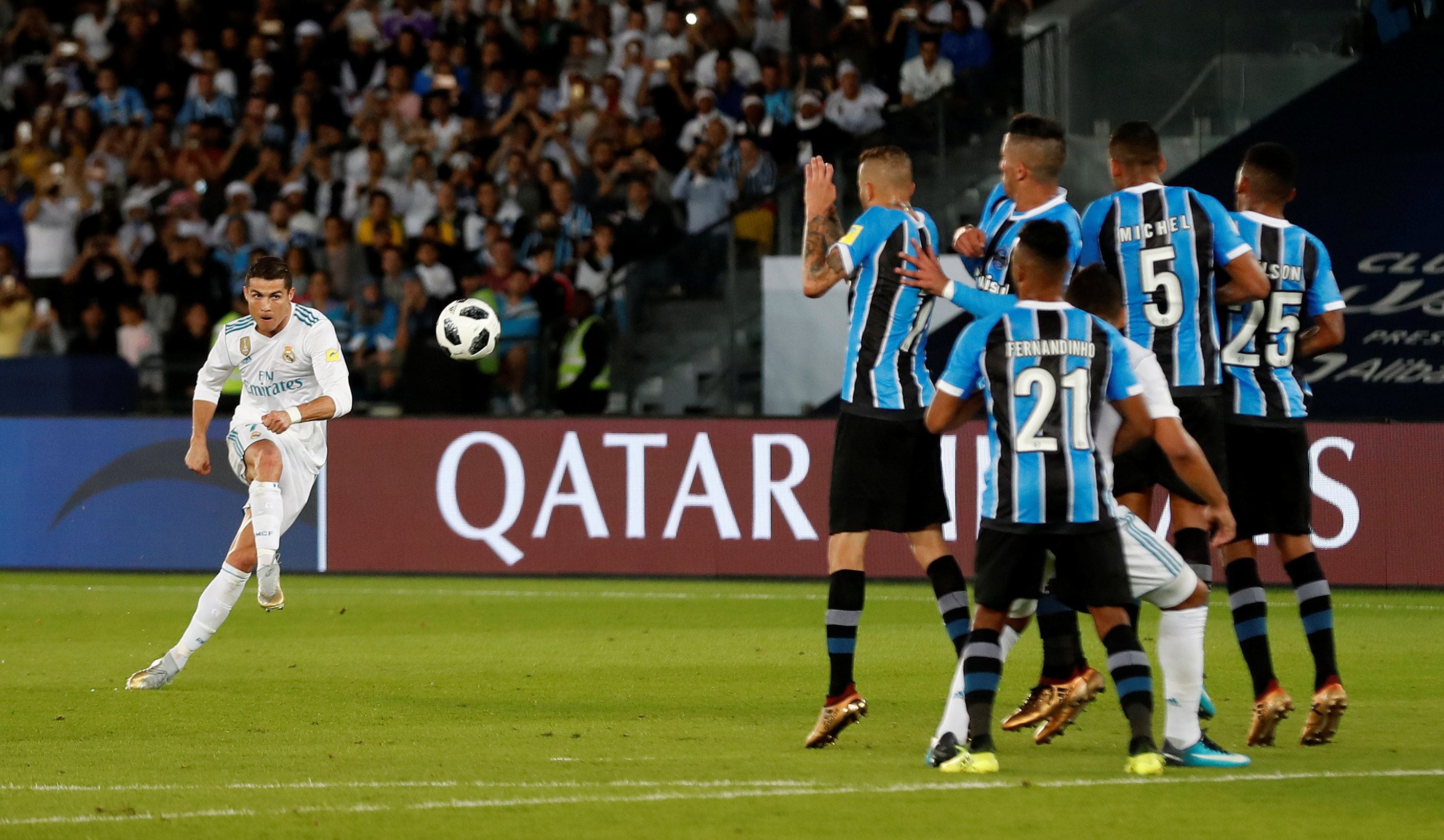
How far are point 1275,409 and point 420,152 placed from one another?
12756 millimetres

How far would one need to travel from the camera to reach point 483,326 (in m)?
10.1

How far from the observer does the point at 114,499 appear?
1448 centimetres

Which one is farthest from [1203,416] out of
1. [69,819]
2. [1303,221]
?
[1303,221]

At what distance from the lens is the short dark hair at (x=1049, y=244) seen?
590 cm

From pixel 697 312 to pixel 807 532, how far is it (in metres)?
2.11

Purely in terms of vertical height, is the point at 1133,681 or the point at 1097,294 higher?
the point at 1097,294

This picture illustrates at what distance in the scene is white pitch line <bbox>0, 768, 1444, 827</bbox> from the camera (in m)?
5.50

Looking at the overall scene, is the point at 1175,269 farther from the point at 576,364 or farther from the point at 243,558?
the point at 576,364

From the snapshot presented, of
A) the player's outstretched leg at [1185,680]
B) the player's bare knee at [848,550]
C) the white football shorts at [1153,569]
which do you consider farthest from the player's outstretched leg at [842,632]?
the player's outstretched leg at [1185,680]

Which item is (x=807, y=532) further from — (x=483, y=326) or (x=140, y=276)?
(x=140, y=276)

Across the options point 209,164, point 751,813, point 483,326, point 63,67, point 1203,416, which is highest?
point 63,67

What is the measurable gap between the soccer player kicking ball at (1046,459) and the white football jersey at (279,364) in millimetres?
3856

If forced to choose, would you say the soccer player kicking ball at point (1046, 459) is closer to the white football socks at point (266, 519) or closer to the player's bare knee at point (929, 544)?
the player's bare knee at point (929, 544)

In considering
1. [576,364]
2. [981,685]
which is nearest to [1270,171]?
[981,685]
